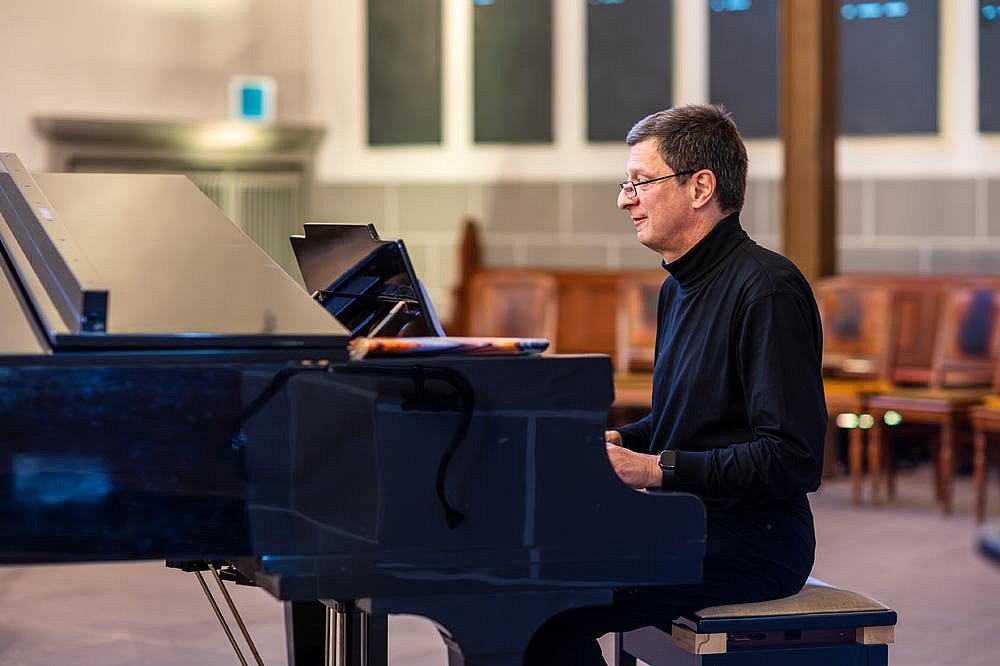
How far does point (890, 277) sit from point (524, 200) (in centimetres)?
220

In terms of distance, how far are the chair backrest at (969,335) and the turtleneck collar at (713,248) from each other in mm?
4519

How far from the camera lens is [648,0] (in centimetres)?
875

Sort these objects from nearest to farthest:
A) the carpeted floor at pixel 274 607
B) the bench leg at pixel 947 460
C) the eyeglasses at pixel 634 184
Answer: the eyeglasses at pixel 634 184 < the carpeted floor at pixel 274 607 < the bench leg at pixel 947 460

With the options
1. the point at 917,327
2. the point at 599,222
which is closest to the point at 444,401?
the point at 917,327

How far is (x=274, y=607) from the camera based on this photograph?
16.7ft

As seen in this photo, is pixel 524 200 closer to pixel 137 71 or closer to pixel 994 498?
pixel 137 71

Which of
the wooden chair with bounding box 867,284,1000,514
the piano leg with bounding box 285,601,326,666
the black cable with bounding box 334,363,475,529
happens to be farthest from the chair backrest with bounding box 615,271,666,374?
the black cable with bounding box 334,363,475,529

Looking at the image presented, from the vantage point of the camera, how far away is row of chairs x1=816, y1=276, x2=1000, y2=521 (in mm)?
6781

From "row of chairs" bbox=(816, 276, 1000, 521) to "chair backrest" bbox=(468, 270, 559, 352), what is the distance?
1.35m

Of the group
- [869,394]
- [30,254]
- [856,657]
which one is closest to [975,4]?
[869,394]

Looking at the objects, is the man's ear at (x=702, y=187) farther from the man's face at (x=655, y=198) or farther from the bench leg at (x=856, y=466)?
the bench leg at (x=856, y=466)

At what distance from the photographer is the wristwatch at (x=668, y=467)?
8.70ft

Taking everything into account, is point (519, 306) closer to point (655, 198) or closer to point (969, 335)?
point (969, 335)

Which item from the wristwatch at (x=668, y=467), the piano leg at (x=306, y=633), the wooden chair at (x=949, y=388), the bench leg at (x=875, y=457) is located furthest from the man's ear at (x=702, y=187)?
the bench leg at (x=875, y=457)
